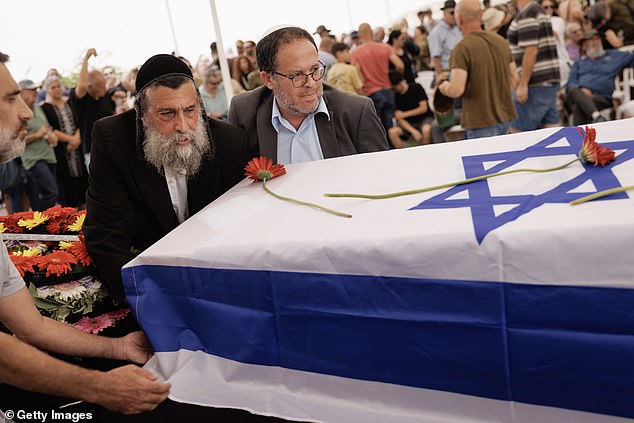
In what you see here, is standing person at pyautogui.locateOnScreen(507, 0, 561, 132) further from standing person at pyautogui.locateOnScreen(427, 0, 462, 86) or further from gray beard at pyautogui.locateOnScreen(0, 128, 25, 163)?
gray beard at pyautogui.locateOnScreen(0, 128, 25, 163)

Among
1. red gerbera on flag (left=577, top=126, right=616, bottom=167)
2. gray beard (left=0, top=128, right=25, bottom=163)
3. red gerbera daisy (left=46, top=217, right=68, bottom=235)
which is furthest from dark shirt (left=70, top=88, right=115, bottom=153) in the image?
red gerbera on flag (left=577, top=126, right=616, bottom=167)

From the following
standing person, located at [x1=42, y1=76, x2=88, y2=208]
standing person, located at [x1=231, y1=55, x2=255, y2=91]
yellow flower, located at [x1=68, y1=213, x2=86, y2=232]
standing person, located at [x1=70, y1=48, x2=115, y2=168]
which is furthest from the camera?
standing person, located at [x1=231, y1=55, x2=255, y2=91]

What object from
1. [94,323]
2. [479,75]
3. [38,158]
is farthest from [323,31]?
[94,323]

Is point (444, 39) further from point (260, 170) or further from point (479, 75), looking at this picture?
point (260, 170)

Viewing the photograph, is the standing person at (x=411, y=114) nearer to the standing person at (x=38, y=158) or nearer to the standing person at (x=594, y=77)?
the standing person at (x=594, y=77)

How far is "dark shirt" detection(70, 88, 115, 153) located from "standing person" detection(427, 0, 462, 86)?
13.9 feet

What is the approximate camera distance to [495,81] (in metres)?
4.70

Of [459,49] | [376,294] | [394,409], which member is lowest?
[394,409]

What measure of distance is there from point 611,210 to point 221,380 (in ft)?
3.84

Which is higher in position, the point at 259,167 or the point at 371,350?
the point at 259,167

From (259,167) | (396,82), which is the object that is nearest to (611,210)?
(259,167)

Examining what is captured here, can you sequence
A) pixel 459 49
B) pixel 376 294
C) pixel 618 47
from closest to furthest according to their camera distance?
1. pixel 376 294
2. pixel 459 49
3. pixel 618 47

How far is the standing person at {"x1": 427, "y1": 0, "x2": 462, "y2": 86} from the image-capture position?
739 centimetres

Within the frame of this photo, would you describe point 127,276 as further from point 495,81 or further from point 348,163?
point 495,81
